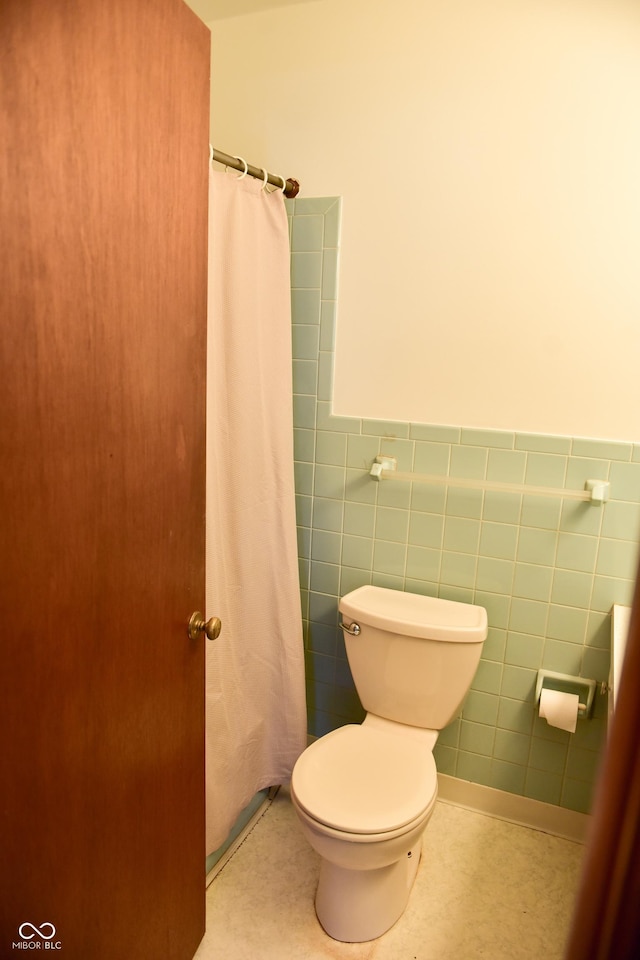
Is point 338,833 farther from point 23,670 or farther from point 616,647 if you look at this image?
point 23,670

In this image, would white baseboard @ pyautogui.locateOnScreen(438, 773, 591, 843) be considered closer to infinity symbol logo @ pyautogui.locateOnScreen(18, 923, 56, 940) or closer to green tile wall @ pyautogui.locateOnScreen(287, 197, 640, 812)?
green tile wall @ pyautogui.locateOnScreen(287, 197, 640, 812)

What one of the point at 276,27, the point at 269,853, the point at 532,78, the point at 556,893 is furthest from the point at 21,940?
the point at 276,27

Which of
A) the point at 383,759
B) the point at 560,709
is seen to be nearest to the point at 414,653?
the point at 383,759

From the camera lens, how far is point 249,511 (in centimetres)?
179

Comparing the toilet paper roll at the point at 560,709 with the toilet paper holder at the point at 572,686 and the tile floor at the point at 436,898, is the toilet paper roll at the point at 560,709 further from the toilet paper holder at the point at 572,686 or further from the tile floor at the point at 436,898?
the tile floor at the point at 436,898

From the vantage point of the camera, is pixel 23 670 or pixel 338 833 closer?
A: pixel 23 670

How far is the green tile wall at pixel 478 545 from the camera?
1746mm

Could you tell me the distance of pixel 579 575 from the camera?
176 cm

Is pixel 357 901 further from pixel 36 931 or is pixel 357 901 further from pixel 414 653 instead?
pixel 36 931

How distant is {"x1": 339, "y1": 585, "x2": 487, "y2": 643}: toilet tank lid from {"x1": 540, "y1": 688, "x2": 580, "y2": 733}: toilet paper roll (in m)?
0.29

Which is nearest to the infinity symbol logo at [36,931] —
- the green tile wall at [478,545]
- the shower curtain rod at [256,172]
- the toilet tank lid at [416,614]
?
the toilet tank lid at [416,614]

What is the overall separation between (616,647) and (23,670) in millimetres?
1245

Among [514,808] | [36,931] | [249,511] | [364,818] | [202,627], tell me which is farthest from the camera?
[514,808]

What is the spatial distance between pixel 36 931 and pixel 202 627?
531mm
